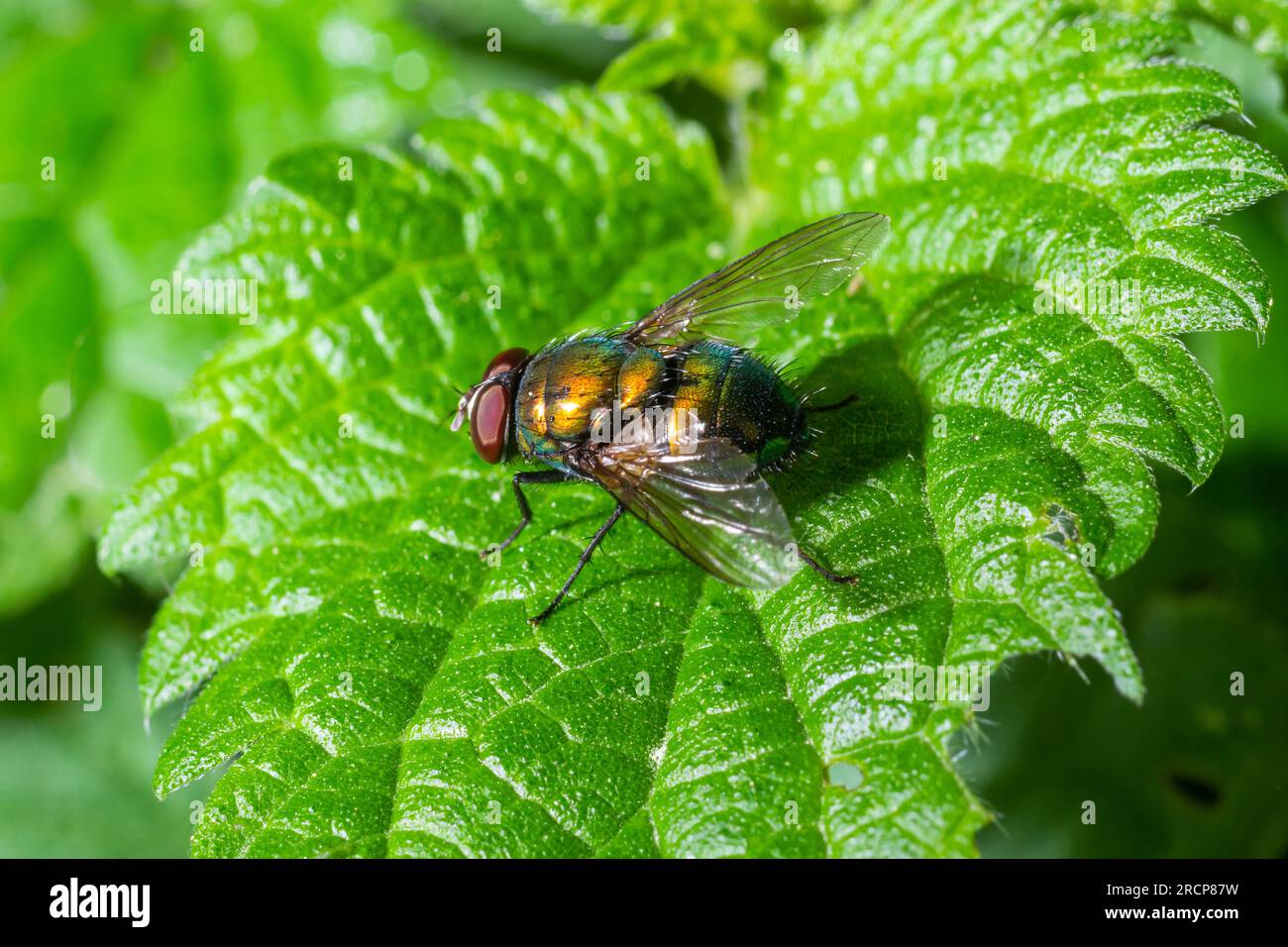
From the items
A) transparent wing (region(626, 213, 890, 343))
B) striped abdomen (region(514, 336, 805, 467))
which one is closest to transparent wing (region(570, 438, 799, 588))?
striped abdomen (region(514, 336, 805, 467))

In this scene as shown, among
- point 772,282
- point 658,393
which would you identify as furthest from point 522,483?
point 772,282

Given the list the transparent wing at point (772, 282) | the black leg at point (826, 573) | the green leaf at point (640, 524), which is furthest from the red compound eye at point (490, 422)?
the black leg at point (826, 573)

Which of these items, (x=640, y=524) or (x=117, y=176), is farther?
(x=117, y=176)

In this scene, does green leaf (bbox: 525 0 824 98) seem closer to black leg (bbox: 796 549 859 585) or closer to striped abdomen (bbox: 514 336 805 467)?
striped abdomen (bbox: 514 336 805 467)

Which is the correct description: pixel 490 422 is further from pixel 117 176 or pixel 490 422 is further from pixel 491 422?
pixel 117 176

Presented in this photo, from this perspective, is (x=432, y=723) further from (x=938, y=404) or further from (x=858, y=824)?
(x=938, y=404)
